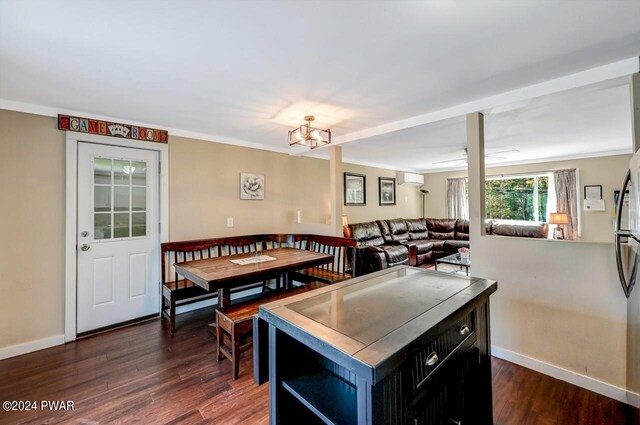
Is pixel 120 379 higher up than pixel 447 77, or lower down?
lower down

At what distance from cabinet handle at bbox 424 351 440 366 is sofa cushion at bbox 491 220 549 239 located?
5.67 m

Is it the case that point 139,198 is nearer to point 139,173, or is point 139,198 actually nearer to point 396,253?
point 139,173

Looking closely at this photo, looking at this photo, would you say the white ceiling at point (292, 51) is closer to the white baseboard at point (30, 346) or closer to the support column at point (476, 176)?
the support column at point (476, 176)

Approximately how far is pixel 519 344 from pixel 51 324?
4241 mm

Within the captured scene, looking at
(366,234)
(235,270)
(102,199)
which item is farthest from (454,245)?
(102,199)

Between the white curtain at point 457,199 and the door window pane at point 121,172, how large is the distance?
689 centimetres

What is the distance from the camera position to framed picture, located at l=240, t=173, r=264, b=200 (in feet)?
12.8

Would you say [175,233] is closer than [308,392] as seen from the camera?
No

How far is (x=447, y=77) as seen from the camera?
2094 mm

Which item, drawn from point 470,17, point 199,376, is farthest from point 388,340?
point 199,376

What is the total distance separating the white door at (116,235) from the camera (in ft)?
9.18

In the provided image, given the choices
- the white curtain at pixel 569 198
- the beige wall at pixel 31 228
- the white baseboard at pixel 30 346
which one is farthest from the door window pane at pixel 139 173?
the white curtain at pixel 569 198

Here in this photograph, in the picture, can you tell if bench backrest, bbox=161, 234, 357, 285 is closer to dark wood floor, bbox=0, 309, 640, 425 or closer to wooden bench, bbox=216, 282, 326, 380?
dark wood floor, bbox=0, 309, 640, 425

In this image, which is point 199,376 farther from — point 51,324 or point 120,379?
point 51,324
